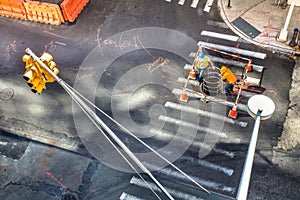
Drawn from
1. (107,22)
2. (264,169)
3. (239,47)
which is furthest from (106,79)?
(264,169)

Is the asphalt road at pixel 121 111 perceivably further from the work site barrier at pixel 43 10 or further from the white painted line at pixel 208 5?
the work site barrier at pixel 43 10

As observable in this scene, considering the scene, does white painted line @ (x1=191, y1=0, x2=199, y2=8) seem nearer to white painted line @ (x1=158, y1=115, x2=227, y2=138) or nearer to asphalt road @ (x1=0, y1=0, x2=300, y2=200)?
asphalt road @ (x1=0, y1=0, x2=300, y2=200)

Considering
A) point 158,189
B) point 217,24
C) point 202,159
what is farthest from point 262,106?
point 217,24

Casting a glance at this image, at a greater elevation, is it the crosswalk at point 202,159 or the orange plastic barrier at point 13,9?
the orange plastic barrier at point 13,9

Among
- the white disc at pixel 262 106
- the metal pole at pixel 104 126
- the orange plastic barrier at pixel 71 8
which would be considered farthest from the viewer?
the orange plastic barrier at pixel 71 8

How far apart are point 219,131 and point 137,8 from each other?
33.7ft

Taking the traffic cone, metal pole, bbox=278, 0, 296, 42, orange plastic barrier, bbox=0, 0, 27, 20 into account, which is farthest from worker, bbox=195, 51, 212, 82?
orange plastic barrier, bbox=0, 0, 27, 20

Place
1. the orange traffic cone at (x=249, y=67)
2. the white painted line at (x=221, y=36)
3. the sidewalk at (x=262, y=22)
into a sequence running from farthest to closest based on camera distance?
the white painted line at (x=221, y=36) < the sidewalk at (x=262, y=22) < the orange traffic cone at (x=249, y=67)

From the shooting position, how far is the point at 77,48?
21.4 meters

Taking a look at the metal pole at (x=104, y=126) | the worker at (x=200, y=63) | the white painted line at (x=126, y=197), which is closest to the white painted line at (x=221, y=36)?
the worker at (x=200, y=63)

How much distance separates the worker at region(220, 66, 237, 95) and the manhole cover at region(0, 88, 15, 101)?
11.3 metres

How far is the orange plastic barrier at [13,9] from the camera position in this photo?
22453 mm

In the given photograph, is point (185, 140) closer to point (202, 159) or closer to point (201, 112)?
point (202, 159)

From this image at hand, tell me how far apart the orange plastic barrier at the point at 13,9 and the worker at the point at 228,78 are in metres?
13.0
